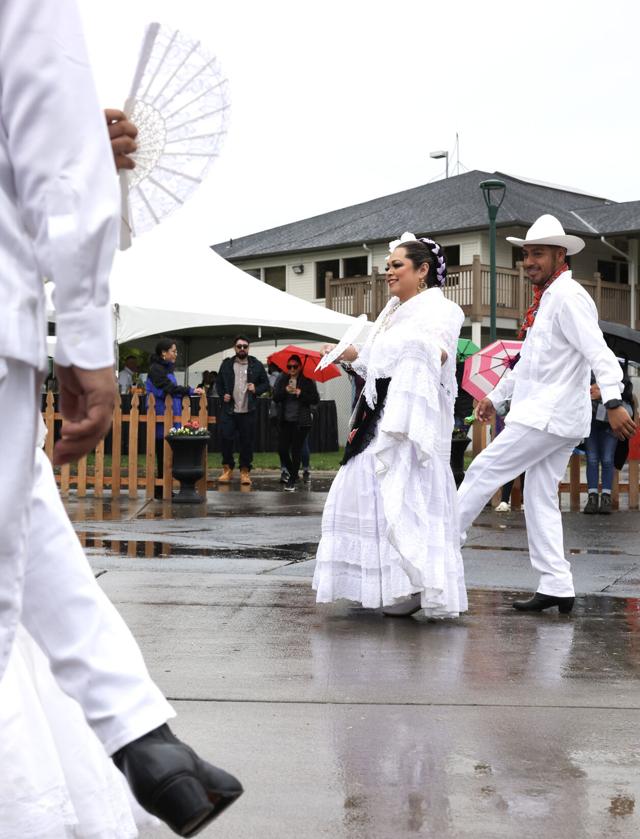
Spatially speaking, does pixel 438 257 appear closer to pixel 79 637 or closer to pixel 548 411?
pixel 548 411

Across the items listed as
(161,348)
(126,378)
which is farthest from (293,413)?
(126,378)

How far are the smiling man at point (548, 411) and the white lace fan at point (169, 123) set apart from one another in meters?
3.90

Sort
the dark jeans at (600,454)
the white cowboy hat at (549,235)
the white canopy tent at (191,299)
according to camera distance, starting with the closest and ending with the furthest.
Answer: the white cowboy hat at (549,235)
the dark jeans at (600,454)
the white canopy tent at (191,299)

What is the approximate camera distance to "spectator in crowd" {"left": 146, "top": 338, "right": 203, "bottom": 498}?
14336 millimetres

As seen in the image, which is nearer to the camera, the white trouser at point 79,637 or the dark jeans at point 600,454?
the white trouser at point 79,637

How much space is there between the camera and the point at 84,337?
2.15 metres

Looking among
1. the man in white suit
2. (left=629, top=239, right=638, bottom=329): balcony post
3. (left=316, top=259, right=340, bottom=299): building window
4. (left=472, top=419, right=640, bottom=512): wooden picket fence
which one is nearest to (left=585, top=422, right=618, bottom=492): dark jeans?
(left=472, top=419, right=640, bottom=512): wooden picket fence

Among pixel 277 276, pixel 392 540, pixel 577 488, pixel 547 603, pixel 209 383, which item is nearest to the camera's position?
pixel 392 540

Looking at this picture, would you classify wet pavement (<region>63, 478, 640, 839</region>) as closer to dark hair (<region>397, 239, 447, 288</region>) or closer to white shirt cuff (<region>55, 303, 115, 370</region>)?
white shirt cuff (<region>55, 303, 115, 370</region>)

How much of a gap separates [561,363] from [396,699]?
2770 millimetres

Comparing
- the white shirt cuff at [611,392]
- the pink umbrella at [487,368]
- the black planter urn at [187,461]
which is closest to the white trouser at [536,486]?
the white shirt cuff at [611,392]

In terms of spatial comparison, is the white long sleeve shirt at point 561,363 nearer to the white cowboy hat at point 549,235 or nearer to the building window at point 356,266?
the white cowboy hat at point 549,235

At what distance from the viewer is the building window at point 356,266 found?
43.8 m

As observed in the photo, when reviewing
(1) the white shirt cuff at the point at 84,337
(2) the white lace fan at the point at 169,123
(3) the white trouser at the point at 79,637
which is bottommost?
(3) the white trouser at the point at 79,637
